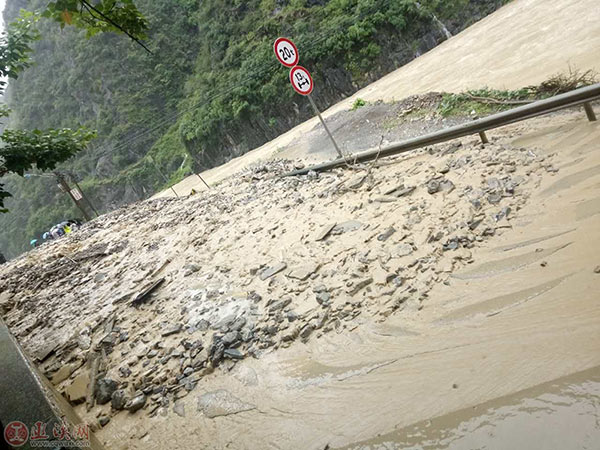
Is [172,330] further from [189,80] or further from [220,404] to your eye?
[189,80]

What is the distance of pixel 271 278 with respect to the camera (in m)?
4.71

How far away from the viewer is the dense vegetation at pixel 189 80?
85.1 feet

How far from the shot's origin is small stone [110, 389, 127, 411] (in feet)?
11.5

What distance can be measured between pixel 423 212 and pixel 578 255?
69.8 inches

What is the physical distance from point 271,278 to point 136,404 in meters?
2.04

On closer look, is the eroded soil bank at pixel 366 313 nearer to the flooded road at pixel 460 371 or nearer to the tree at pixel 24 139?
the flooded road at pixel 460 371

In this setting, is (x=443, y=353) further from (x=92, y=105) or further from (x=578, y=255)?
(x=92, y=105)

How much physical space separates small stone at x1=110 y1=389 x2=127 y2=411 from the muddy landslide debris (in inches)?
0.6

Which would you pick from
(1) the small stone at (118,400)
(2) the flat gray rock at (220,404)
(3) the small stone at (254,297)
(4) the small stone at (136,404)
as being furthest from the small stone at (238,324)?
(1) the small stone at (118,400)

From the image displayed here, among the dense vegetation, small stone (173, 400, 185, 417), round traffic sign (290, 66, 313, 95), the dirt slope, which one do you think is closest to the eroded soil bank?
small stone (173, 400, 185, 417)

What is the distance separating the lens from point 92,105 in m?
58.0

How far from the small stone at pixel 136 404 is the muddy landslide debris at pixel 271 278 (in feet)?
0.04

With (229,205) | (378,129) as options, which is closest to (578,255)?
(229,205)

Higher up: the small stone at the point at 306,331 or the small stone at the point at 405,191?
the small stone at the point at 405,191
